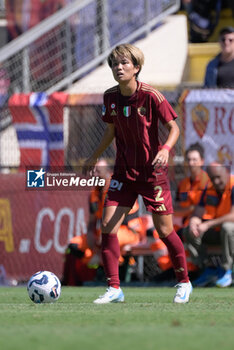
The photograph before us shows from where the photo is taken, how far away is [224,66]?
12.8 m

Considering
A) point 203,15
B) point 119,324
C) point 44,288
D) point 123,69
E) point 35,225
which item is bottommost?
point 35,225

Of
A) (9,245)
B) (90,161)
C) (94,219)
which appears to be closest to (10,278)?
(9,245)

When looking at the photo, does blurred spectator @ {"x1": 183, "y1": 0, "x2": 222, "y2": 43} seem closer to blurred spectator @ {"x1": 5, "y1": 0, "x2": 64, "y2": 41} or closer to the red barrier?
blurred spectator @ {"x1": 5, "y1": 0, "x2": 64, "y2": 41}

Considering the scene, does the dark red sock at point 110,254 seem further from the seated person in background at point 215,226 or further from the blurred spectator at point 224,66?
the blurred spectator at point 224,66

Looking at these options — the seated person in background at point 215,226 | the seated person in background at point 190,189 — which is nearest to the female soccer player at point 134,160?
the seated person in background at point 215,226

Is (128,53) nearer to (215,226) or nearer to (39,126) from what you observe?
(215,226)

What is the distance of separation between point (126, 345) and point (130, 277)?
7.18 metres

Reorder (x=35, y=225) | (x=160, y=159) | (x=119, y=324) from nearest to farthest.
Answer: (x=119, y=324) < (x=160, y=159) < (x=35, y=225)

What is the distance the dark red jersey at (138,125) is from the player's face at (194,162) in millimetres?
3896

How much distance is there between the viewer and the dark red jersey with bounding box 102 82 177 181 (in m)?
7.32

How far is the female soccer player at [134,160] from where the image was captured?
7.30 metres

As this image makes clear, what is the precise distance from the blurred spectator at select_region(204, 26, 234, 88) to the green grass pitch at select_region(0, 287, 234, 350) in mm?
4983

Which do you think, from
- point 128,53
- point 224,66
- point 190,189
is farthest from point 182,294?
point 224,66

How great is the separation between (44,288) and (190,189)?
4.26 metres
